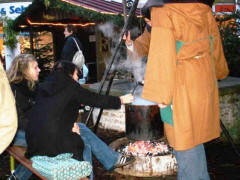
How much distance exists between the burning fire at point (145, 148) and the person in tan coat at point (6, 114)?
2932 millimetres

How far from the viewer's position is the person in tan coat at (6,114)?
1.73 m

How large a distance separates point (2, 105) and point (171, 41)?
154 centimetres

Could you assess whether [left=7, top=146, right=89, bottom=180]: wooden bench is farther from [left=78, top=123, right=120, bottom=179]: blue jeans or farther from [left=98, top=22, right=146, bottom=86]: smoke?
[left=98, top=22, right=146, bottom=86]: smoke

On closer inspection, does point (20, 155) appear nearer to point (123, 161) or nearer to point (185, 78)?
point (123, 161)

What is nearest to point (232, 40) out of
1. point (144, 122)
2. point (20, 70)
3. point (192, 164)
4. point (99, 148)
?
point (144, 122)

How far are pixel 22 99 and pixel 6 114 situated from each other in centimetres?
264

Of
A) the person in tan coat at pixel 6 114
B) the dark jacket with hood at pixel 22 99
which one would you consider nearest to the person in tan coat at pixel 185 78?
the person in tan coat at pixel 6 114

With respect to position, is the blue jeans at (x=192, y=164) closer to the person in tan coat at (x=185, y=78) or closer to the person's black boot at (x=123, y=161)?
the person in tan coat at (x=185, y=78)

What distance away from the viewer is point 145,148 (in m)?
4.71

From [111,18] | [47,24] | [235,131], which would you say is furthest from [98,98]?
[47,24]

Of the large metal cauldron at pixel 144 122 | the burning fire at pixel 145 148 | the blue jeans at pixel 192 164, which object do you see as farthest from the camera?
the large metal cauldron at pixel 144 122

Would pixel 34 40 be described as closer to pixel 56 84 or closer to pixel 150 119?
pixel 150 119

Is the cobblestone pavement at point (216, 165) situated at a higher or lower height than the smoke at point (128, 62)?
lower

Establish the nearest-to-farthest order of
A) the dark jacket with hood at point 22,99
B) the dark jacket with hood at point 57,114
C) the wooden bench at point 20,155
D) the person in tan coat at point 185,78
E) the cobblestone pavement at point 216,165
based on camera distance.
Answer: the person in tan coat at point 185,78 → the dark jacket with hood at point 57,114 → the wooden bench at point 20,155 → the dark jacket with hood at point 22,99 → the cobblestone pavement at point 216,165
